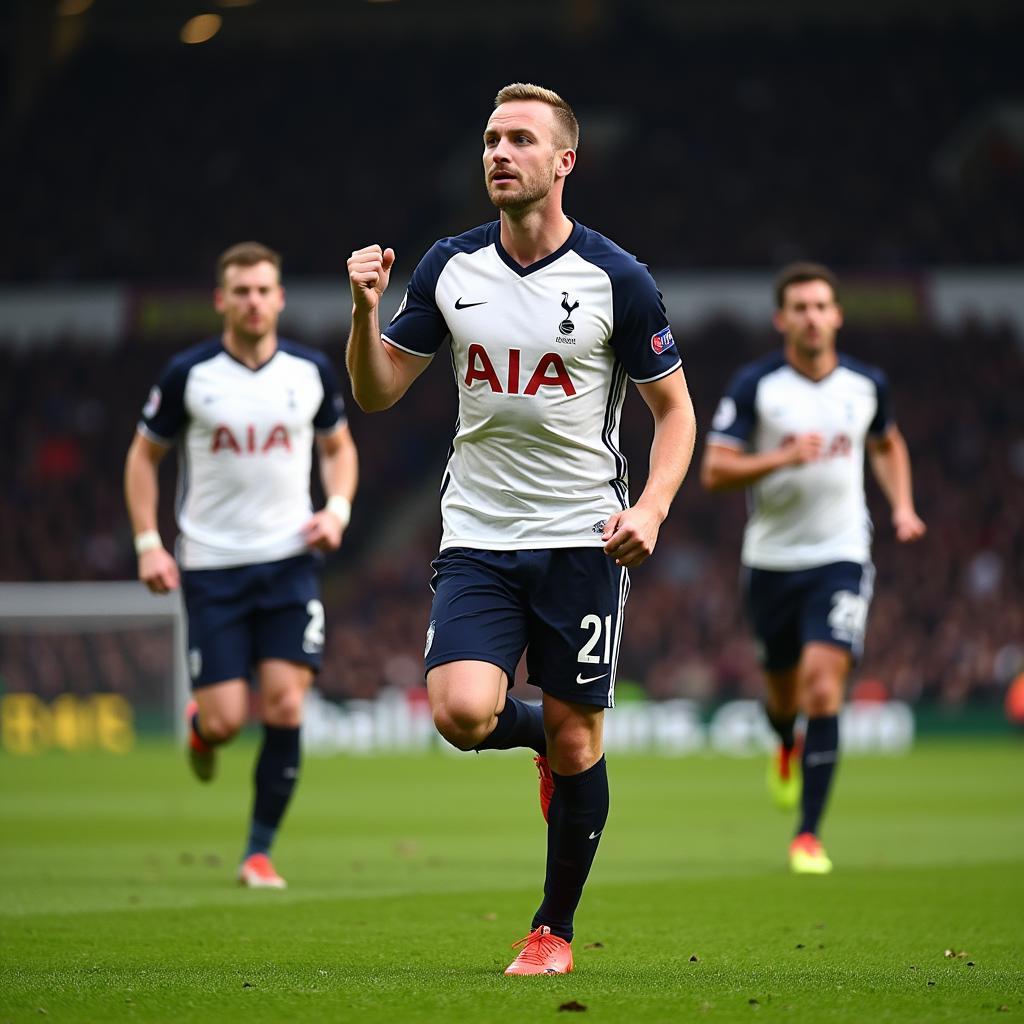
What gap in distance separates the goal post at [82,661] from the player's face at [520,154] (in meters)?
15.9

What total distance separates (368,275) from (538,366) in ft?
2.17

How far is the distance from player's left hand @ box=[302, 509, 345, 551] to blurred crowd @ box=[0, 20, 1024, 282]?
75.3 feet

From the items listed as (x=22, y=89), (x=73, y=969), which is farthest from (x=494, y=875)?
(x=22, y=89)

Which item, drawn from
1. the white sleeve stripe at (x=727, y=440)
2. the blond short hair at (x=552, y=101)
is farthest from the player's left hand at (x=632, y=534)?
the white sleeve stripe at (x=727, y=440)

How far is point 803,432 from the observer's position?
9797 millimetres

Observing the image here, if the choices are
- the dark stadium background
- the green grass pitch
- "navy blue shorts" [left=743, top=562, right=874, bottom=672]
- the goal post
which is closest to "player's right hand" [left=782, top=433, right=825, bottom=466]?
"navy blue shorts" [left=743, top=562, right=874, bottom=672]

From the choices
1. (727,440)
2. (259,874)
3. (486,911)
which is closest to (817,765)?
(727,440)

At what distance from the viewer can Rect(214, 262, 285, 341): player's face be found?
8672mm

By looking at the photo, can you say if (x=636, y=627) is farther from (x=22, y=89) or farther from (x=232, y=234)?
(x=22, y=89)

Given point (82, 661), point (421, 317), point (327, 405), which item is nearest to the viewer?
point (421, 317)

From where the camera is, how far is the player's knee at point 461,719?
5305mm

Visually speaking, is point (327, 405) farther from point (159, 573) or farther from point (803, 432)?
point (803, 432)

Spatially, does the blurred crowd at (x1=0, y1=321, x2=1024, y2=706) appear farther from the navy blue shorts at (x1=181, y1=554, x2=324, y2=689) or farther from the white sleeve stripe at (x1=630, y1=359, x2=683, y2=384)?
the white sleeve stripe at (x1=630, y1=359, x2=683, y2=384)

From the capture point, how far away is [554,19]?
3734 cm
